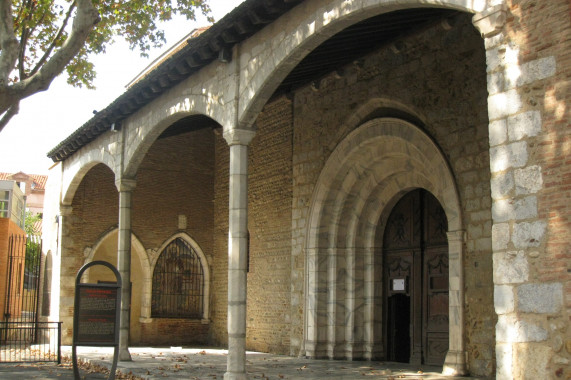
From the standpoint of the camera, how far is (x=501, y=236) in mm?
6070

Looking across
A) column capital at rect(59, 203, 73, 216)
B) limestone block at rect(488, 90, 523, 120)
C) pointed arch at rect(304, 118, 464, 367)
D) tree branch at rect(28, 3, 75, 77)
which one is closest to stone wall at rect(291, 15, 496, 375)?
pointed arch at rect(304, 118, 464, 367)

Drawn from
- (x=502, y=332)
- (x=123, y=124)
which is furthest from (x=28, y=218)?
(x=502, y=332)

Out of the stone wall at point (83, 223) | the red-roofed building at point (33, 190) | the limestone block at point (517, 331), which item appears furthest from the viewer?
the red-roofed building at point (33, 190)

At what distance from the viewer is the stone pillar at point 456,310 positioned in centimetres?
1086

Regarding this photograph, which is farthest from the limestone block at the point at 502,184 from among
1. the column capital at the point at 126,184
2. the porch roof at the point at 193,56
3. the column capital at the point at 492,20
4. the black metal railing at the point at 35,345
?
the black metal railing at the point at 35,345

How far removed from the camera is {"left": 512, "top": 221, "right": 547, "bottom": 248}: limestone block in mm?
5746

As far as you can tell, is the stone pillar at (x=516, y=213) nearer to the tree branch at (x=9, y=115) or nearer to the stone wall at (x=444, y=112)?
the stone wall at (x=444, y=112)

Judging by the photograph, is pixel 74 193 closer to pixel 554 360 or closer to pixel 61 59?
pixel 61 59

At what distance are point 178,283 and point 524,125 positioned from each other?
16.1m

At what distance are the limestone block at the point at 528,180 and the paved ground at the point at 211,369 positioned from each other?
533 centimetres

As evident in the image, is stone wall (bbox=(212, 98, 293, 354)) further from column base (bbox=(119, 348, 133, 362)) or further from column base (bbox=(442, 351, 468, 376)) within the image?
column base (bbox=(442, 351, 468, 376))

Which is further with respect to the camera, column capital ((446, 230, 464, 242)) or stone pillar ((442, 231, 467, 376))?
column capital ((446, 230, 464, 242))

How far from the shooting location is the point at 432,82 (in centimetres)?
1214

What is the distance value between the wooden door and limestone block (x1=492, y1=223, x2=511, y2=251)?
6558 millimetres
